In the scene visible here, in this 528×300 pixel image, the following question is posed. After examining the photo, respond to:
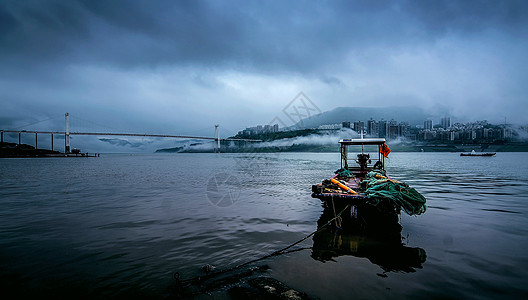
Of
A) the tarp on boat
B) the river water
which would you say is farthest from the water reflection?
the tarp on boat

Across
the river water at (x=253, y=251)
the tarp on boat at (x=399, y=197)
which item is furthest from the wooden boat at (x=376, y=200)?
the river water at (x=253, y=251)

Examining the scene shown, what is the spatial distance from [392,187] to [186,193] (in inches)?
485

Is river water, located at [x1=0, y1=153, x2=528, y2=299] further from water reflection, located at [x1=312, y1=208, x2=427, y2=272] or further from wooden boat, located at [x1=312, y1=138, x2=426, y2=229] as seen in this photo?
wooden boat, located at [x1=312, y1=138, x2=426, y2=229]

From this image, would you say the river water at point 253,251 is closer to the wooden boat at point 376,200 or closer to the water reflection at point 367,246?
the water reflection at point 367,246

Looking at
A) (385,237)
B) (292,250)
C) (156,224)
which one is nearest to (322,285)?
(292,250)

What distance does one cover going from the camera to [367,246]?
723cm

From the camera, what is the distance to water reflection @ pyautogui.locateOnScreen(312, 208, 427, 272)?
6.24m

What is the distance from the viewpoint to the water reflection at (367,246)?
624cm

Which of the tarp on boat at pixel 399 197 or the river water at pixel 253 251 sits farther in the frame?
the tarp on boat at pixel 399 197

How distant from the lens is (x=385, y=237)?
7930 mm

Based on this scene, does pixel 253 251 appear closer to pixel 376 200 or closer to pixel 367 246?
pixel 367 246

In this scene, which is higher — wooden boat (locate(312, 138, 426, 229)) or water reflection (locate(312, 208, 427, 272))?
wooden boat (locate(312, 138, 426, 229))

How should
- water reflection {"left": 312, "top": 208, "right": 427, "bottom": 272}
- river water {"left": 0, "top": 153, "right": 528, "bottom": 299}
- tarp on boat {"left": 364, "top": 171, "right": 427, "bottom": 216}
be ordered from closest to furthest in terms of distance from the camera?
river water {"left": 0, "top": 153, "right": 528, "bottom": 299} → water reflection {"left": 312, "top": 208, "right": 427, "bottom": 272} → tarp on boat {"left": 364, "top": 171, "right": 427, "bottom": 216}

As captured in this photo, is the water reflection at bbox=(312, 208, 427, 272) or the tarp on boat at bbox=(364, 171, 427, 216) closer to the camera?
the water reflection at bbox=(312, 208, 427, 272)
